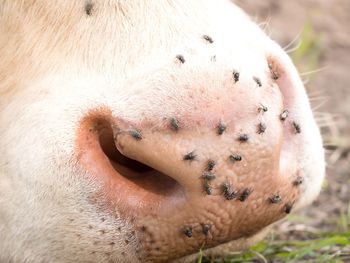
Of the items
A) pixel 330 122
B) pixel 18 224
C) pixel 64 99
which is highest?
pixel 330 122

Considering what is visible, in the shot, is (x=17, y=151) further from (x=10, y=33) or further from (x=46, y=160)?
(x=10, y=33)

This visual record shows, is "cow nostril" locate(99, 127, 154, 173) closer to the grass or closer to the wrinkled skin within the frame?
Result: the wrinkled skin

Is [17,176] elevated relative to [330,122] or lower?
lower

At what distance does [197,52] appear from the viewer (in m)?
2.21

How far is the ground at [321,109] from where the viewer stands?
2902 millimetres

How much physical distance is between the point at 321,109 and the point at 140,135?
2631 millimetres

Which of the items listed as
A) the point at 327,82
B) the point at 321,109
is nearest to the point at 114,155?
the point at 321,109

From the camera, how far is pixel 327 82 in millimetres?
4910

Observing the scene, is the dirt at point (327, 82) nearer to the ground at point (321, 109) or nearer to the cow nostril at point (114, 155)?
the ground at point (321, 109)

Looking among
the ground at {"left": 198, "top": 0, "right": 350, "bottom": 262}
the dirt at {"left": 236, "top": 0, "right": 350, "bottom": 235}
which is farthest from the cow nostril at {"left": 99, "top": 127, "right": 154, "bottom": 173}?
the dirt at {"left": 236, "top": 0, "right": 350, "bottom": 235}

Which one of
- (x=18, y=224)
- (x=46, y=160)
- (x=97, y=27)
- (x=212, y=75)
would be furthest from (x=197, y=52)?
(x=18, y=224)

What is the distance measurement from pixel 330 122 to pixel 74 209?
92.5 inches

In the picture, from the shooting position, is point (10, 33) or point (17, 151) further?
point (10, 33)

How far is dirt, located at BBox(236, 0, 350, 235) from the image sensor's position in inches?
139
